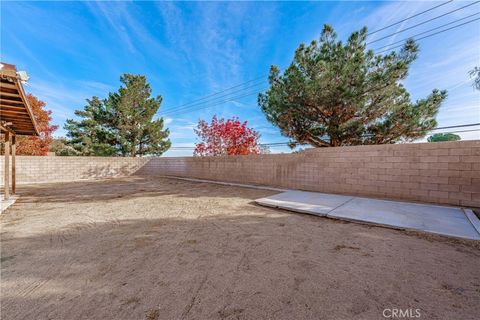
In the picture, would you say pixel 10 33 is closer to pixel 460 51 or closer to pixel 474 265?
pixel 474 265

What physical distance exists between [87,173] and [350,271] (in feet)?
46.0

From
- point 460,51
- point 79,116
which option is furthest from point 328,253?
point 79,116

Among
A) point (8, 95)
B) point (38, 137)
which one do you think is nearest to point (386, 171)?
point (8, 95)

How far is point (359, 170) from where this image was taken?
5496 mm

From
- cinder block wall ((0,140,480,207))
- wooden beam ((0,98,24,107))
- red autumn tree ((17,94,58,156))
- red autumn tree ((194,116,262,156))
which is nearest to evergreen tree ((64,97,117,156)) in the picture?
red autumn tree ((17,94,58,156))

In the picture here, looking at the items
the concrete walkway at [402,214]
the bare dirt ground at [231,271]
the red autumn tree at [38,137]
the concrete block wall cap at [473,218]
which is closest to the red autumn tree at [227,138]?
the concrete walkway at [402,214]

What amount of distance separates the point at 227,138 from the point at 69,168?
9.46 m

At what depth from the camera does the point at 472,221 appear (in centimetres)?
303

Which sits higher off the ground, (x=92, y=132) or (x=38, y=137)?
(x=92, y=132)

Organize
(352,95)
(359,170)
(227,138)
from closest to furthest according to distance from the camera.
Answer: (359,170), (352,95), (227,138)

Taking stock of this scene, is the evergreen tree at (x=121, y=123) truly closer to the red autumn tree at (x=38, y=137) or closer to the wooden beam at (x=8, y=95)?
the red autumn tree at (x=38, y=137)

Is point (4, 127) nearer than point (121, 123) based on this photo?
Yes

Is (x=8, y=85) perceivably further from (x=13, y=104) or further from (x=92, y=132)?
(x=92, y=132)

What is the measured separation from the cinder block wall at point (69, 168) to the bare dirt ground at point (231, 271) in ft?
30.1
